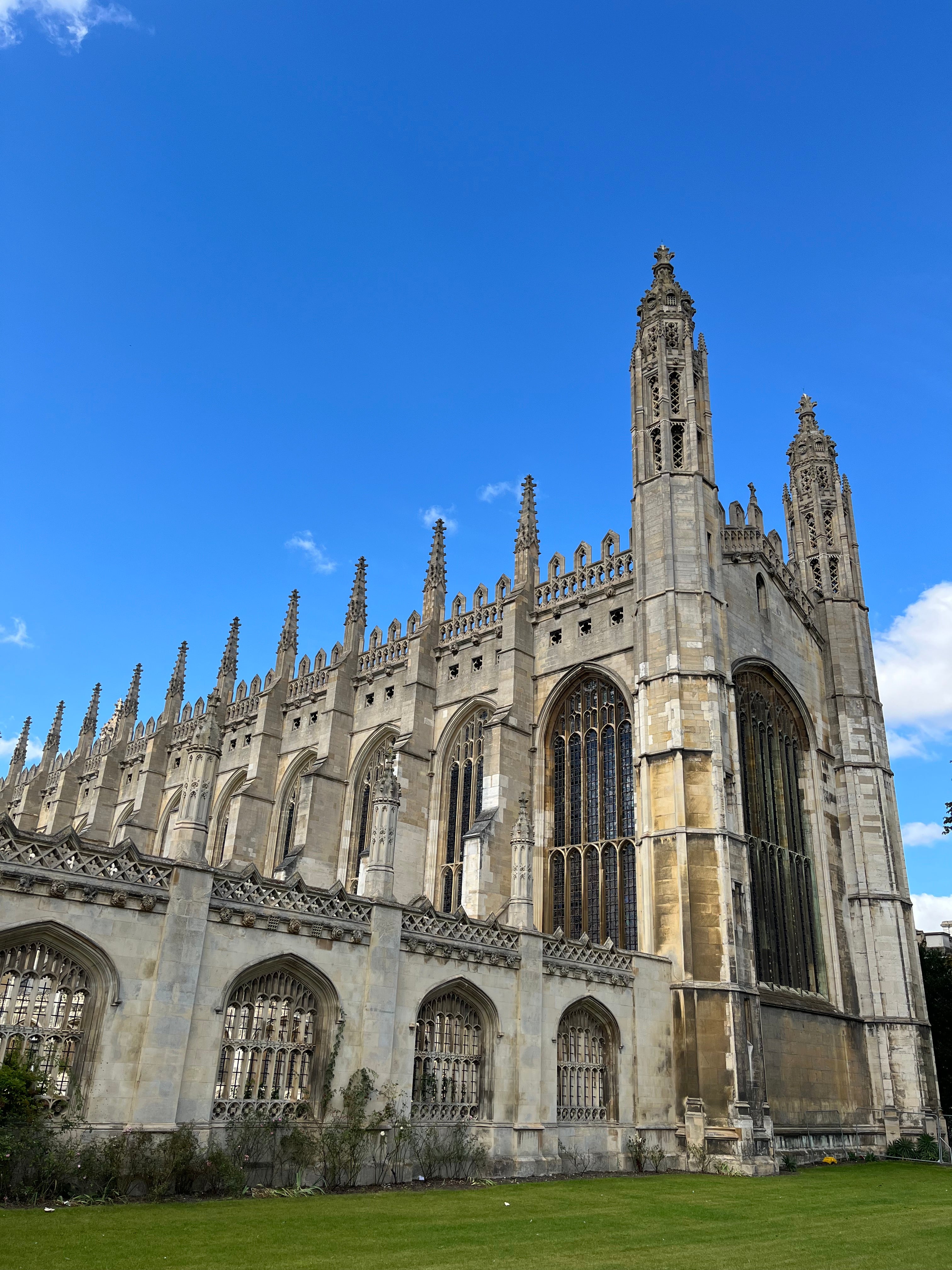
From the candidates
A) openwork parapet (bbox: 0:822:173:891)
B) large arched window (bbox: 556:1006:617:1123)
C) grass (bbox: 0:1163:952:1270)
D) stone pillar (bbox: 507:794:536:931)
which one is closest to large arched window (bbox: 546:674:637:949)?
large arched window (bbox: 556:1006:617:1123)

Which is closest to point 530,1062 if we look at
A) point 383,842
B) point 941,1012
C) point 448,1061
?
point 448,1061

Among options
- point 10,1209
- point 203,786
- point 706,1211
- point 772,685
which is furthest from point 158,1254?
point 772,685

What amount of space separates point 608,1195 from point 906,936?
60.3 feet

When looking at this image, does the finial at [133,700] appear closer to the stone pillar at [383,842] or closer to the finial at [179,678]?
the finial at [179,678]

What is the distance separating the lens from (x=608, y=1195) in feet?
50.5

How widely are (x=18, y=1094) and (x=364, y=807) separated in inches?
925

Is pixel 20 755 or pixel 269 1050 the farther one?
pixel 20 755

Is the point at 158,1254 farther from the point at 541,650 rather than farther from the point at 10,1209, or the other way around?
the point at 541,650

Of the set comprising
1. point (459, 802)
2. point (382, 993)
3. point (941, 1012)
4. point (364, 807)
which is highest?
point (364, 807)

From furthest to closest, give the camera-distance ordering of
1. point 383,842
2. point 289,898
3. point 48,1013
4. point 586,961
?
point 586,961
point 383,842
point 289,898
point 48,1013

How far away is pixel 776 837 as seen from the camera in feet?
95.3

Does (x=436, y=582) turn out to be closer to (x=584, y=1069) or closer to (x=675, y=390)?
(x=675, y=390)

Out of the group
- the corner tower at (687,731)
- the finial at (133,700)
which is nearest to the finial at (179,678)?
the finial at (133,700)

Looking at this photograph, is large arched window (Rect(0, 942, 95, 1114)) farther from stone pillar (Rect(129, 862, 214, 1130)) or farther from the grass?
the grass
